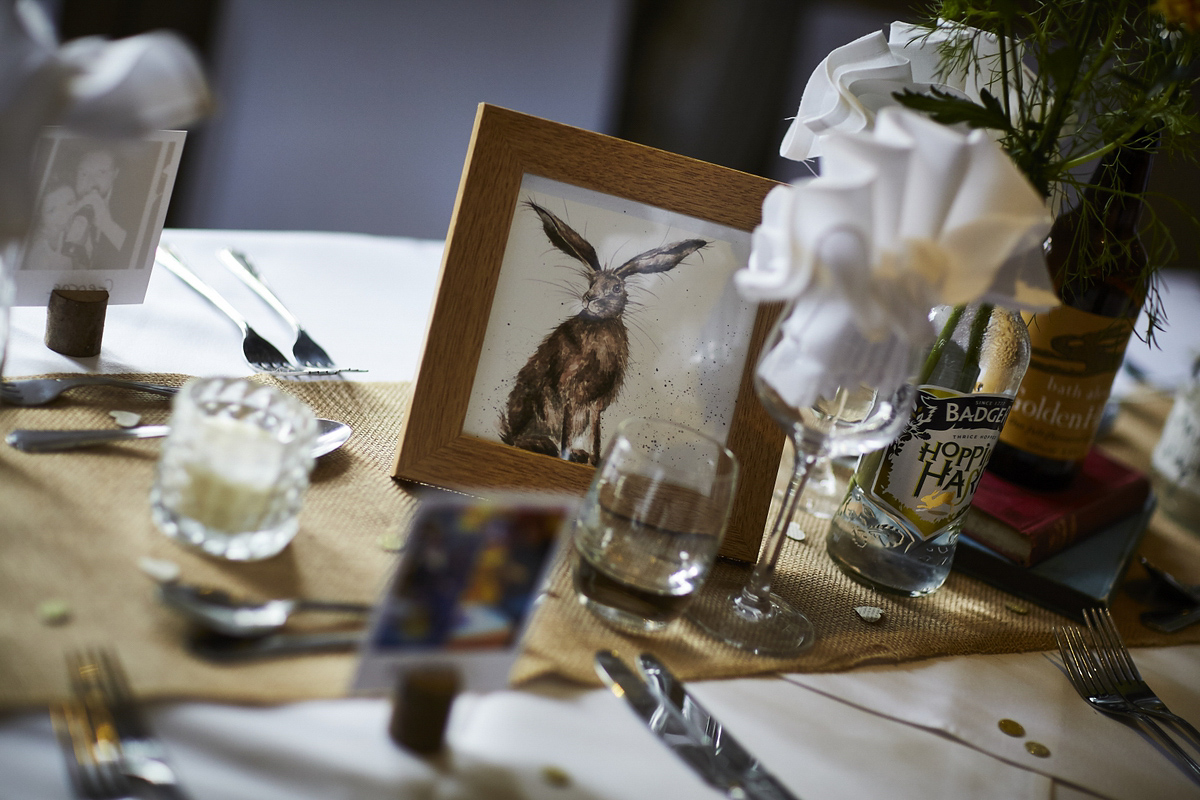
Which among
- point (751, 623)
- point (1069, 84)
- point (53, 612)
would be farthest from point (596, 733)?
point (1069, 84)

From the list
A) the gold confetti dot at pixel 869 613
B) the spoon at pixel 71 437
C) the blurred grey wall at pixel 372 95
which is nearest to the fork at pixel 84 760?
the spoon at pixel 71 437

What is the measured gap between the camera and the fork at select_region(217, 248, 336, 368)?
0.90 m

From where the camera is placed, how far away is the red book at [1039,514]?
87 centimetres

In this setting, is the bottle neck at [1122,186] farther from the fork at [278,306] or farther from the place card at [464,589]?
the fork at [278,306]

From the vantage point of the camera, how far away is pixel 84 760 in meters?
0.42

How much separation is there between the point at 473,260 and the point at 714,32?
2.34m

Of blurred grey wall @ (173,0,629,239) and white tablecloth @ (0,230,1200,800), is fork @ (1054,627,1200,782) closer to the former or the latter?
white tablecloth @ (0,230,1200,800)

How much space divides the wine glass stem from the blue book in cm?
28

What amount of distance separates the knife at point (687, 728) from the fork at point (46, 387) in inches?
16.9

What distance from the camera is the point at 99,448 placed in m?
0.66

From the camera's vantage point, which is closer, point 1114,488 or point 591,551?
point 591,551

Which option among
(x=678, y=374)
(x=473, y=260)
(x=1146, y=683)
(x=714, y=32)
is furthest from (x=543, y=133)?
(x=714, y=32)

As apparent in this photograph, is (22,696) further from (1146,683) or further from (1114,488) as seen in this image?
(1114,488)

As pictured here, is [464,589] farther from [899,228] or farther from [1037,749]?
[1037,749]
